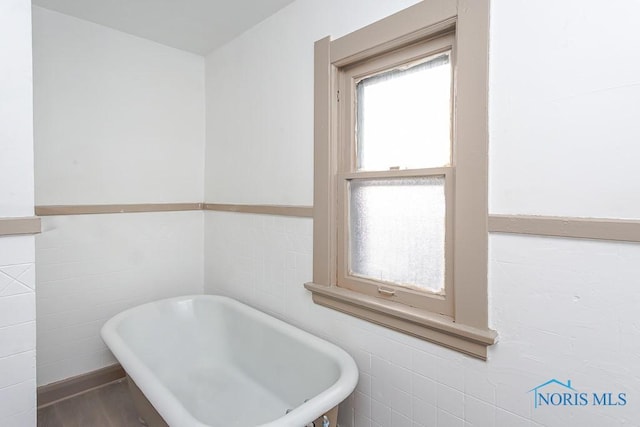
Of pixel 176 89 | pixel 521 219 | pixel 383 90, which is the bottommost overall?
pixel 521 219

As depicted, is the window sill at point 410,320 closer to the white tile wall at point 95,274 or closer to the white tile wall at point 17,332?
the white tile wall at point 17,332

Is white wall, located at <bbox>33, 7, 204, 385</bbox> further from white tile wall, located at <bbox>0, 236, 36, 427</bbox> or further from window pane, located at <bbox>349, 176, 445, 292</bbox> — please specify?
window pane, located at <bbox>349, 176, 445, 292</bbox>

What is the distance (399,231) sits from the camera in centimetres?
151

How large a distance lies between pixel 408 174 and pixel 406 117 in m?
0.27

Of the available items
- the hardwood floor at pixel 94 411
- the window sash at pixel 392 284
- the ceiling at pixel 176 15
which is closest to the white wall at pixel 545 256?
the window sash at pixel 392 284

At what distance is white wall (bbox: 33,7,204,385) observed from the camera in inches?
82.8

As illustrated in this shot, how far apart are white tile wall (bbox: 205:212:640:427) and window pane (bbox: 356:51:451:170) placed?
1.55 ft

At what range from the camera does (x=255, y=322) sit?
6.63 ft

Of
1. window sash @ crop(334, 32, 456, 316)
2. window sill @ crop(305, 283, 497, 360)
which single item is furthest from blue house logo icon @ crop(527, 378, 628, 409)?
window sash @ crop(334, 32, 456, 316)

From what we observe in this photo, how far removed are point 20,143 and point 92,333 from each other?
149 centimetres

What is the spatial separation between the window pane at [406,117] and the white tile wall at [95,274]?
176cm

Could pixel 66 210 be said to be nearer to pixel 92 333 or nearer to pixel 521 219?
pixel 92 333

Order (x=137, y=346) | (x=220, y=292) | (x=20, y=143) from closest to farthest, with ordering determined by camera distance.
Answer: (x=20, y=143) → (x=137, y=346) → (x=220, y=292)

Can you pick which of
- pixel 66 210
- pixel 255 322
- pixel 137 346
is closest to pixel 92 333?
pixel 137 346
